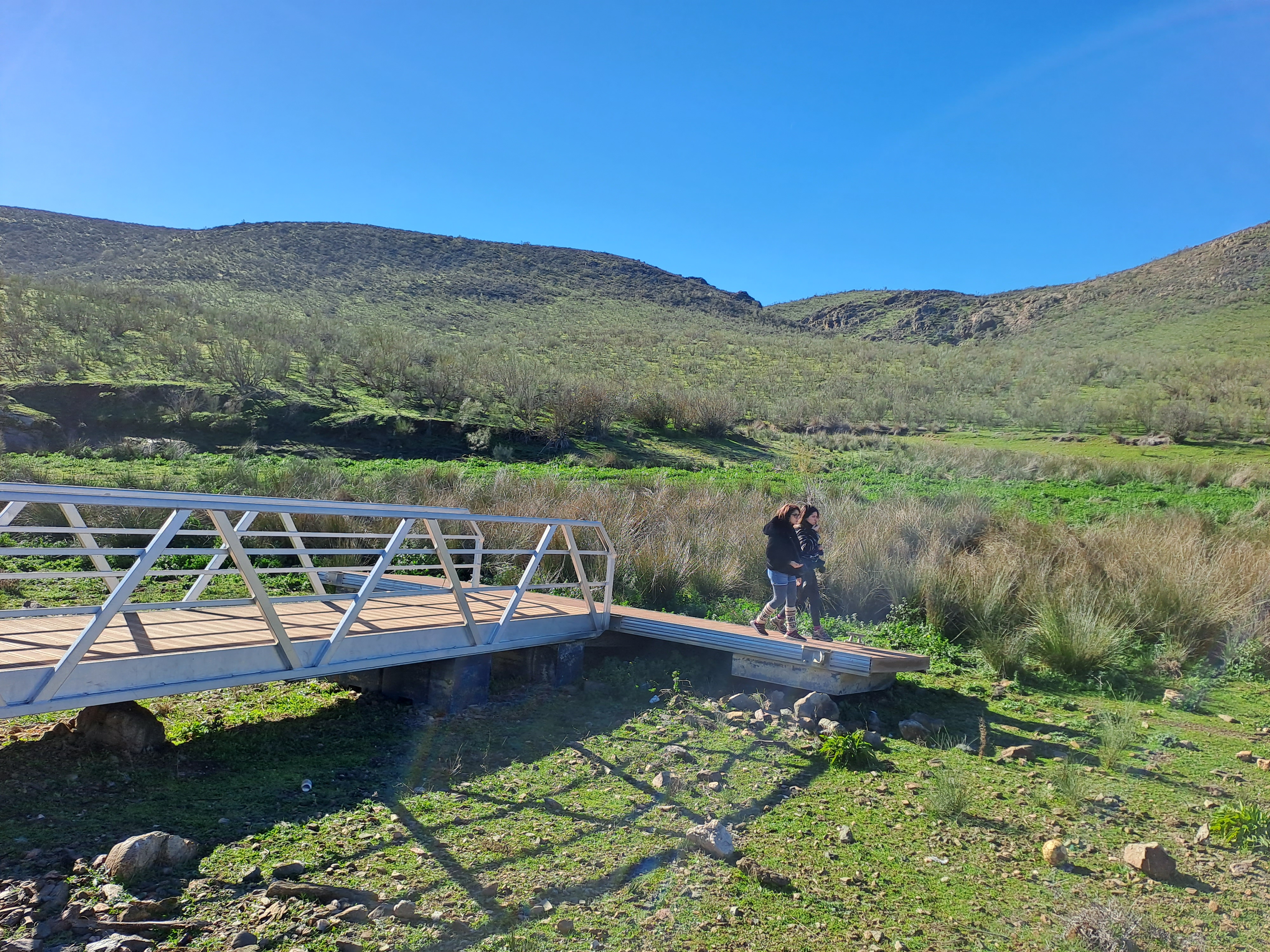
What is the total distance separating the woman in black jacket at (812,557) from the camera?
8.04 meters

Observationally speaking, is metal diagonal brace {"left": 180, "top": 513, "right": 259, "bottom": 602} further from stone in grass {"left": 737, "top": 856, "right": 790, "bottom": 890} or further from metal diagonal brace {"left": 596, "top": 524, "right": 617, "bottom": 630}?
stone in grass {"left": 737, "top": 856, "right": 790, "bottom": 890}

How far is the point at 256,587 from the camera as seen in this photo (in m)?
4.87

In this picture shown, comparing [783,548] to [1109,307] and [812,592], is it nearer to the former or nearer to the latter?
[812,592]

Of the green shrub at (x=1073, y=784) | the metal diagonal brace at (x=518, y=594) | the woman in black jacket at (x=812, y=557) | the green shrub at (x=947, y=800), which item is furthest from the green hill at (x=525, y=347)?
the green shrub at (x=1073, y=784)

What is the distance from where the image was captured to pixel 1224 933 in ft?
12.0

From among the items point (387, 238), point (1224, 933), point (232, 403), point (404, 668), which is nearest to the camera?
point (1224, 933)

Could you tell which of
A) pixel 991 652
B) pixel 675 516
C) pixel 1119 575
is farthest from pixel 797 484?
pixel 991 652

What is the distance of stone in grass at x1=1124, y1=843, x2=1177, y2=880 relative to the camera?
166 inches

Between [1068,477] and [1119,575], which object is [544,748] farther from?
[1068,477]

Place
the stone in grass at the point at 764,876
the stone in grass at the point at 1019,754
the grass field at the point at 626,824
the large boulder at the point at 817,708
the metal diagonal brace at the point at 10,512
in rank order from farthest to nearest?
1. the large boulder at the point at 817,708
2. the stone in grass at the point at 1019,754
3. the metal diagonal brace at the point at 10,512
4. the stone in grass at the point at 764,876
5. the grass field at the point at 626,824

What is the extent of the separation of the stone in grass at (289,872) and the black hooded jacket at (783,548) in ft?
17.1

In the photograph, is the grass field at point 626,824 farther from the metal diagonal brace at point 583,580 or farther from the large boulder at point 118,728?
the metal diagonal brace at point 583,580

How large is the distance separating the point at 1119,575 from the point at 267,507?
380 inches

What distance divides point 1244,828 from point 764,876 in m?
2.83
